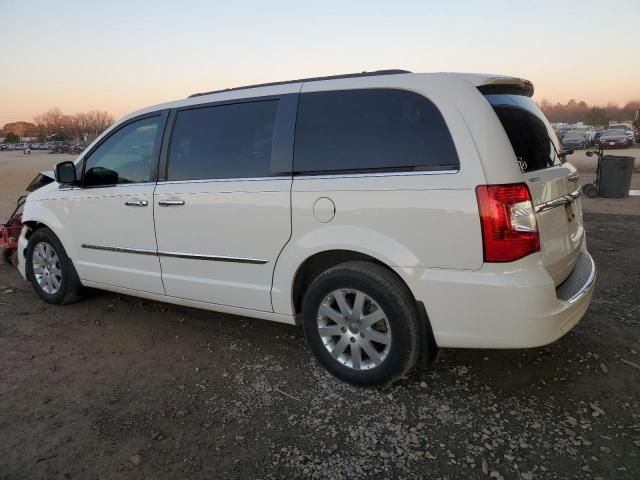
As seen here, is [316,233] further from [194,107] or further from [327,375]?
[194,107]

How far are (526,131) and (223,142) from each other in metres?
2.02

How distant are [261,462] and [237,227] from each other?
1.53 meters

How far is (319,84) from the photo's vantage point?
10.7ft

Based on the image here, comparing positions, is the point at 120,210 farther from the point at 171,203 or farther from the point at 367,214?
the point at 367,214

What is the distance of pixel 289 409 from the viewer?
2.98 meters

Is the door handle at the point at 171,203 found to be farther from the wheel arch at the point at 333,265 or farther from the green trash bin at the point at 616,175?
the green trash bin at the point at 616,175

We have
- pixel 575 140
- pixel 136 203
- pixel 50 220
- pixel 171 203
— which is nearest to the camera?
pixel 171 203

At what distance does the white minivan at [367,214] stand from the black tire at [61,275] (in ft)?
3.15

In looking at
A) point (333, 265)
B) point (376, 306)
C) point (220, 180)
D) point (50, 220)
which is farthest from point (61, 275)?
point (376, 306)

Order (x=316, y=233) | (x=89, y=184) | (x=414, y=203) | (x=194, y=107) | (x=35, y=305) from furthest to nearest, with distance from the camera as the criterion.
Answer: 1. (x=35, y=305)
2. (x=89, y=184)
3. (x=194, y=107)
4. (x=316, y=233)
5. (x=414, y=203)

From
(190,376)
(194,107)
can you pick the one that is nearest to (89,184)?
(194,107)

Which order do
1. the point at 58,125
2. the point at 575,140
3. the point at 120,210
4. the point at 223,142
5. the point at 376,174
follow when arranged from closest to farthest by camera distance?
1. the point at 376,174
2. the point at 223,142
3. the point at 120,210
4. the point at 575,140
5. the point at 58,125

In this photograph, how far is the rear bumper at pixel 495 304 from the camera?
2607 mm

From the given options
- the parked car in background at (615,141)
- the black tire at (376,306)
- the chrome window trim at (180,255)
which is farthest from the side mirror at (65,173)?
the parked car in background at (615,141)
